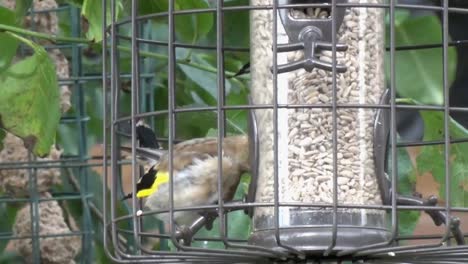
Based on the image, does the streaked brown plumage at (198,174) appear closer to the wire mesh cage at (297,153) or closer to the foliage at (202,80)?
the wire mesh cage at (297,153)


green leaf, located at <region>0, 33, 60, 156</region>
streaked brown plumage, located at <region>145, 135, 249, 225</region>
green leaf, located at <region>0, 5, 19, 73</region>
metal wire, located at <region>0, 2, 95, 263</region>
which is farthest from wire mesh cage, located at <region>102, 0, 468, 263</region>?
metal wire, located at <region>0, 2, 95, 263</region>

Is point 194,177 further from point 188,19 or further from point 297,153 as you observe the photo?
point 188,19

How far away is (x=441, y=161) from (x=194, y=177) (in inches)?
37.9

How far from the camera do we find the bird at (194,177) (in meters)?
3.72

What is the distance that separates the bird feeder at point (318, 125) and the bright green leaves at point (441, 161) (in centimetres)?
59

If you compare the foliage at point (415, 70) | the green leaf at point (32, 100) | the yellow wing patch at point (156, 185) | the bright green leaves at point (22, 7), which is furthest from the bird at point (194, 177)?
the foliage at point (415, 70)

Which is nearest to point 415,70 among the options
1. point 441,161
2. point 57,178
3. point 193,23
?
point 441,161

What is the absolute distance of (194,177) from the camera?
3.74m

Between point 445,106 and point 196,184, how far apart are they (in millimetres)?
648

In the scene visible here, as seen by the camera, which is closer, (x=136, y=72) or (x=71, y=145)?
(x=136, y=72)

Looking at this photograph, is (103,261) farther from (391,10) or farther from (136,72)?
(391,10)

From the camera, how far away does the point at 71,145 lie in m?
5.75

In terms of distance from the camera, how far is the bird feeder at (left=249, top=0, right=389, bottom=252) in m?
3.57

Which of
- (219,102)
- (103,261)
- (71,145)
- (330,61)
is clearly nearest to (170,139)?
(219,102)
